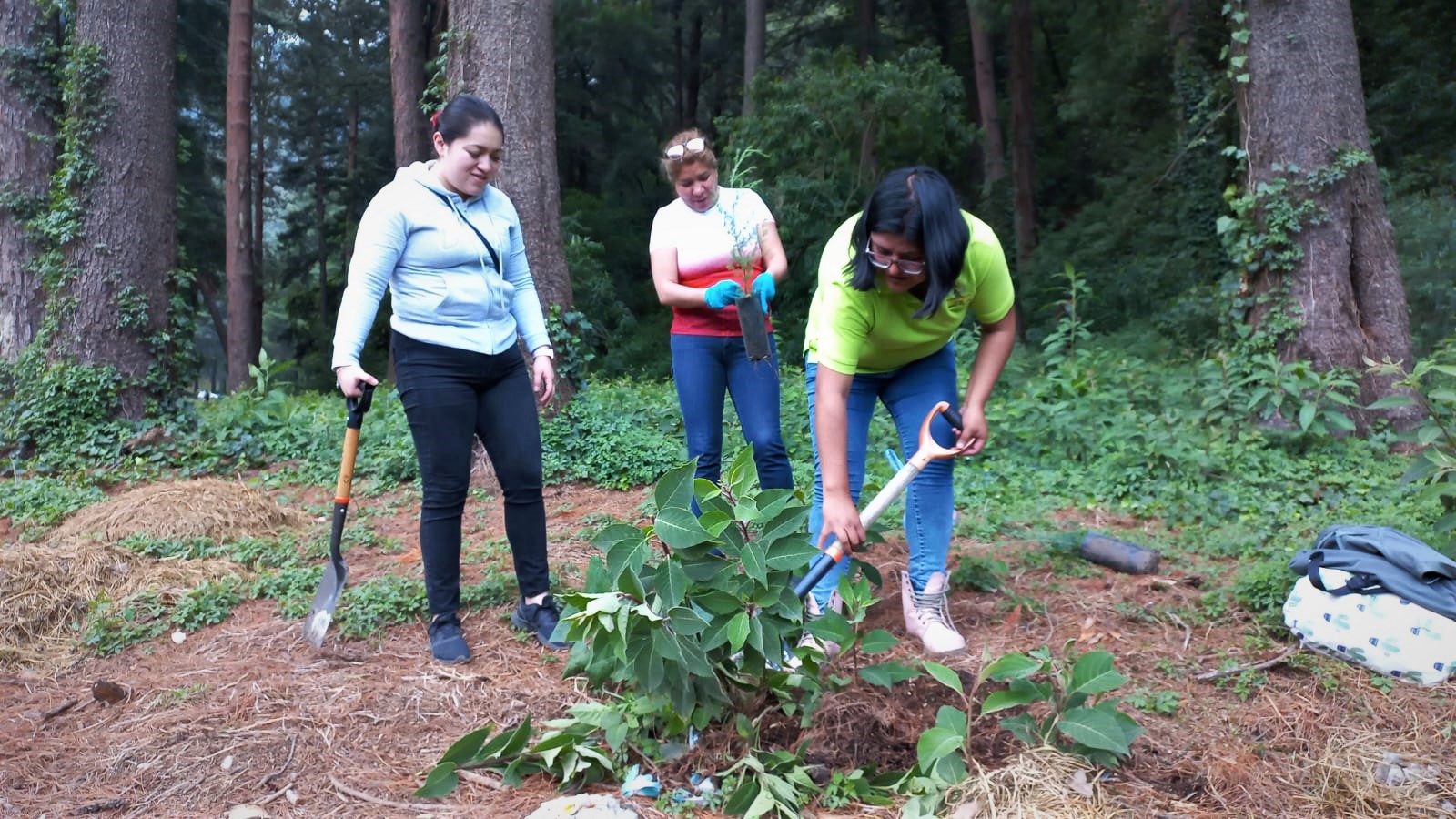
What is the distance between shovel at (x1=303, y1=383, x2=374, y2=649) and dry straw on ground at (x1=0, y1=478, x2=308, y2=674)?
0.91m

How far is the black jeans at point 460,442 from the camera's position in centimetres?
322

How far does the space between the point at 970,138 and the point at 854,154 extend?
2067 mm

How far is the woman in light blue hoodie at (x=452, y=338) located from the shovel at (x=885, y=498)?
120cm

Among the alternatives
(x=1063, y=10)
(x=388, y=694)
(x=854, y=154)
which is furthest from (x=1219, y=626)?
(x=1063, y=10)

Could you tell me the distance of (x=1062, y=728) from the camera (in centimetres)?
239

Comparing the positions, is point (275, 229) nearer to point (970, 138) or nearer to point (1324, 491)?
point (970, 138)

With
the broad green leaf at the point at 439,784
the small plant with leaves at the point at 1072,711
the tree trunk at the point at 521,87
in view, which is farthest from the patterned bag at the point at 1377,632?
the tree trunk at the point at 521,87

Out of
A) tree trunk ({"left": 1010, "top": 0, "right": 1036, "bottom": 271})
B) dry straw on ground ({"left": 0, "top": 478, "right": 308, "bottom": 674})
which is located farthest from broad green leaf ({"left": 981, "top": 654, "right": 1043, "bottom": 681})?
tree trunk ({"left": 1010, "top": 0, "right": 1036, "bottom": 271})

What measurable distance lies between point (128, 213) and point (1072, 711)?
7288mm

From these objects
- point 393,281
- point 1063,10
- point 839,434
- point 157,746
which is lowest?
point 157,746

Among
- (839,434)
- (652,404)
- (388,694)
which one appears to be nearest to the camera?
(839,434)

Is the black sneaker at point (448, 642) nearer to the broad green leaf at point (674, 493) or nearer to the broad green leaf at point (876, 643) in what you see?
the broad green leaf at point (674, 493)

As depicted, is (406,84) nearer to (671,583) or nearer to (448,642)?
(448,642)

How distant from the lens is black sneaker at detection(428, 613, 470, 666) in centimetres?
332
